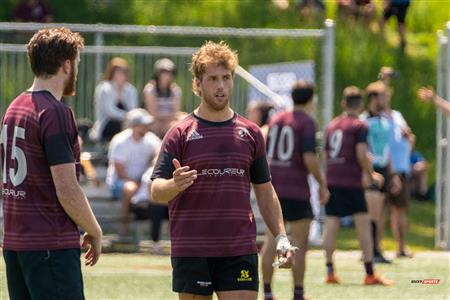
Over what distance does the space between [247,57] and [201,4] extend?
5.31 m

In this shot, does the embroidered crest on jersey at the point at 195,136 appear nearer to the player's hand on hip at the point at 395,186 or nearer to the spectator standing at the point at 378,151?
the spectator standing at the point at 378,151

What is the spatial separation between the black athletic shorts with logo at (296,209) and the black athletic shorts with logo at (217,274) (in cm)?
473

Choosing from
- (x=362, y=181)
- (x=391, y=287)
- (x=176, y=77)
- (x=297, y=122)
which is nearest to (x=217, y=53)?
(x=297, y=122)

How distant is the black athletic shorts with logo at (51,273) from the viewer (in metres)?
6.82

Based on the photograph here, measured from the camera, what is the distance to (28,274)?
6.89 metres

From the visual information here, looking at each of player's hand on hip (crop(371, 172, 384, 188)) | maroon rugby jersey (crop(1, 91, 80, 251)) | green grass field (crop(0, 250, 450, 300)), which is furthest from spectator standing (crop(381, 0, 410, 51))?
maroon rugby jersey (crop(1, 91, 80, 251))

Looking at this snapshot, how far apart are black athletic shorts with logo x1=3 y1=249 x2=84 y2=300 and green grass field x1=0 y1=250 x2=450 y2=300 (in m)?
5.27

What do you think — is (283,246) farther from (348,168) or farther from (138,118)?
(138,118)

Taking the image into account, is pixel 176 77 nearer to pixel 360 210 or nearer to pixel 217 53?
pixel 360 210

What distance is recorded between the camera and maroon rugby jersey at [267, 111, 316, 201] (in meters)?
12.4

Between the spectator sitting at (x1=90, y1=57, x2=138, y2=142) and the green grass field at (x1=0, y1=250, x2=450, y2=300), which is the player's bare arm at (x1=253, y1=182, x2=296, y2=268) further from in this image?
the spectator sitting at (x1=90, y1=57, x2=138, y2=142)

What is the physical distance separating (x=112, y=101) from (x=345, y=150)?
15.1 feet

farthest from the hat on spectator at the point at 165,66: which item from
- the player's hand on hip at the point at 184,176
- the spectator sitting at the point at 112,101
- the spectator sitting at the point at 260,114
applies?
the player's hand on hip at the point at 184,176

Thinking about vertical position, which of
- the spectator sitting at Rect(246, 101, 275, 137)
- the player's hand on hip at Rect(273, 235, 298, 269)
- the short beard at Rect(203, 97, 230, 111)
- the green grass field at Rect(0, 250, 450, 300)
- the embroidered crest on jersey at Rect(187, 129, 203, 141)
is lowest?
the green grass field at Rect(0, 250, 450, 300)
